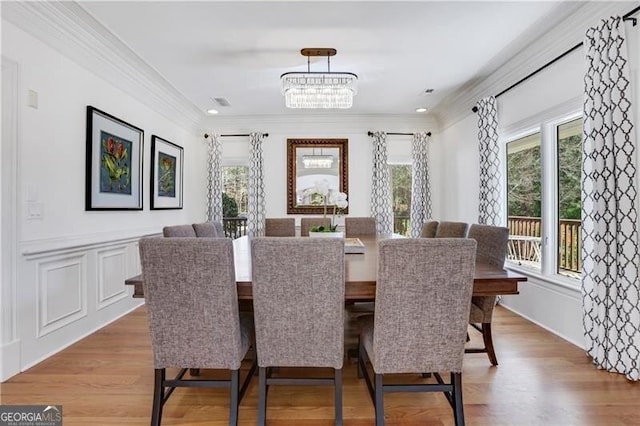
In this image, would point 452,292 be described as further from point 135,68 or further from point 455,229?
point 135,68

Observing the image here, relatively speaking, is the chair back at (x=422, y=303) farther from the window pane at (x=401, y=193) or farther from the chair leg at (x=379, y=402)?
the window pane at (x=401, y=193)

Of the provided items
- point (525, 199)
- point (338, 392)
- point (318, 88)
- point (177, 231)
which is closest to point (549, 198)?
point (525, 199)

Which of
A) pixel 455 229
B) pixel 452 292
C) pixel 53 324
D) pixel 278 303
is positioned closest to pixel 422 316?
pixel 452 292

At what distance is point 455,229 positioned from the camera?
2902mm

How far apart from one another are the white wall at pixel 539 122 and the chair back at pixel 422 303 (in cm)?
171

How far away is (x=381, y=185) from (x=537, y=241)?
7.77 feet

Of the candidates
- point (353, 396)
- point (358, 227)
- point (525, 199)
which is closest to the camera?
point (353, 396)

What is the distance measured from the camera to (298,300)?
1549 millimetres

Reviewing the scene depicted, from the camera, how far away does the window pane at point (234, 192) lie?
221 inches

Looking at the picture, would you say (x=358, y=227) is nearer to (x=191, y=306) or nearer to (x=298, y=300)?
(x=298, y=300)

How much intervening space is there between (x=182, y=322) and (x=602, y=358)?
260 centimetres

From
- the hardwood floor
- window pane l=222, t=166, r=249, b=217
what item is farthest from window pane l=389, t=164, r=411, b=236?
the hardwood floor

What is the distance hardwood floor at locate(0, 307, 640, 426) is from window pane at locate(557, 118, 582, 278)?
82 centimetres

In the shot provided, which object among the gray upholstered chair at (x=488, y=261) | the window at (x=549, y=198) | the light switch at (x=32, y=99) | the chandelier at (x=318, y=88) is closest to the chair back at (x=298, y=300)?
the gray upholstered chair at (x=488, y=261)
